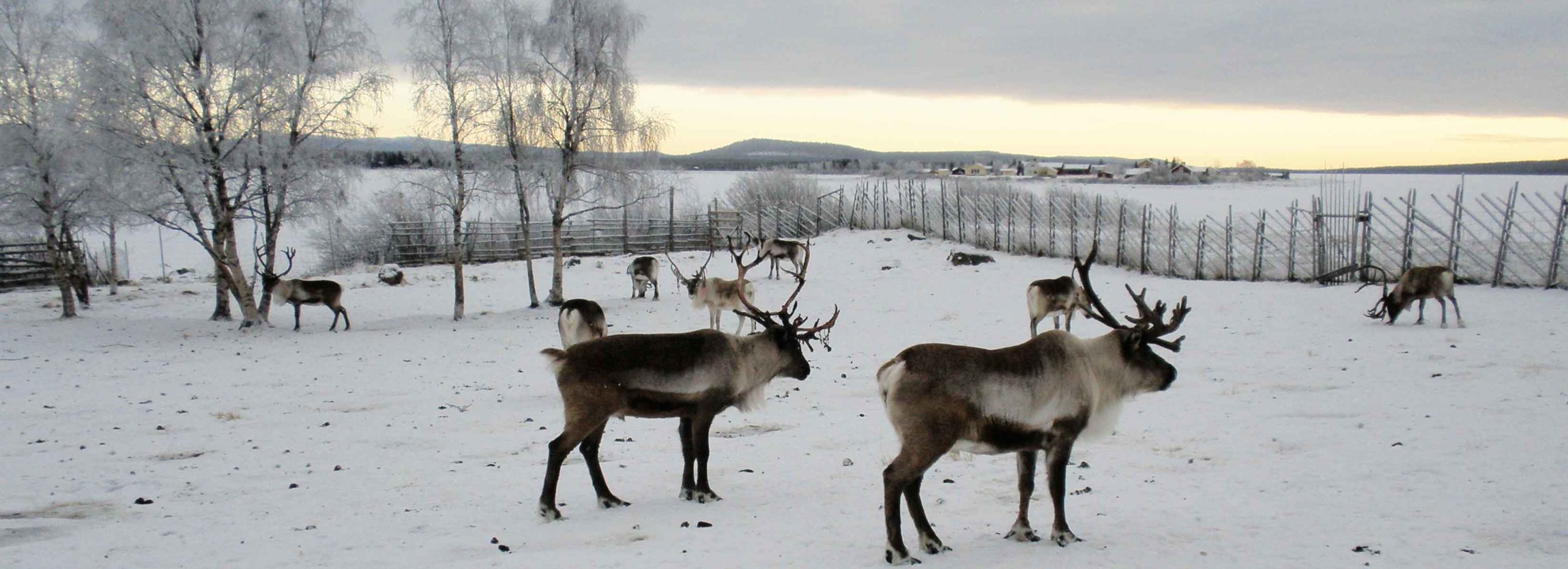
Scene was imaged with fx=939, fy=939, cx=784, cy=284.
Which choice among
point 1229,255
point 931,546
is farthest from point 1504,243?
point 931,546

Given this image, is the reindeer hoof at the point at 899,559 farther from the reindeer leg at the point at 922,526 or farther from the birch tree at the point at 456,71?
the birch tree at the point at 456,71

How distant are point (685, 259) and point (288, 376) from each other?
62.7 ft

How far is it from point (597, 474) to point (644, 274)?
16.5 meters

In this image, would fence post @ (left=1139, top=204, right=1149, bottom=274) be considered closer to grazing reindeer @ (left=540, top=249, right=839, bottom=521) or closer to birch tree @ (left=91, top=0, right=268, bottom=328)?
grazing reindeer @ (left=540, top=249, right=839, bottom=521)

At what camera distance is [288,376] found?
13430 millimetres

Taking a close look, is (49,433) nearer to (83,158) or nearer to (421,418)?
(421,418)

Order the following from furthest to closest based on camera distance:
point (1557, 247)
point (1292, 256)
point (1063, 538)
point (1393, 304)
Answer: point (1292, 256), point (1557, 247), point (1393, 304), point (1063, 538)

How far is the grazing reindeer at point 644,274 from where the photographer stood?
74.9 ft

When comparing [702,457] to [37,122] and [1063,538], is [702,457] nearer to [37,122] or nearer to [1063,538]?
[1063,538]

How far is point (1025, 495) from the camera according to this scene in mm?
5461

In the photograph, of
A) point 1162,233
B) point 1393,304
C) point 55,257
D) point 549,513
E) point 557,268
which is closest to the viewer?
point 549,513

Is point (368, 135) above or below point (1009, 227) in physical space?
above

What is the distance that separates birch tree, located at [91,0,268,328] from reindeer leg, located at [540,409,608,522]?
14618mm

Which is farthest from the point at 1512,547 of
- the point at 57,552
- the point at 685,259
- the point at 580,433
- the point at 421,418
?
the point at 685,259
